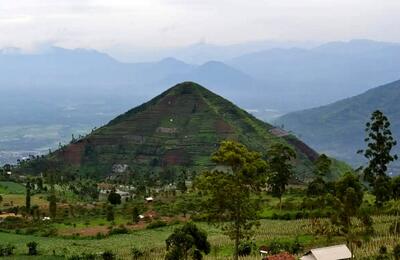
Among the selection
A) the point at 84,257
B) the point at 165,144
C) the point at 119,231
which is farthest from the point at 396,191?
the point at 165,144

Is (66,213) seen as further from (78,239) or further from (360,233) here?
(360,233)

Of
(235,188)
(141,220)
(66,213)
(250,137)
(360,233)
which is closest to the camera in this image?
(235,188)

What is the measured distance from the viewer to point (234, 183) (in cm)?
4494

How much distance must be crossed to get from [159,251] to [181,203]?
39.1 metres

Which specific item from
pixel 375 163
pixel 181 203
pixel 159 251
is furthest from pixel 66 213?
pixel 375 163

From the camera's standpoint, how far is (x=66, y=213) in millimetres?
100312

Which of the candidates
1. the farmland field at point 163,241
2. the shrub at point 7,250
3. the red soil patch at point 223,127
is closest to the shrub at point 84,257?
the farmland field at point 163,241

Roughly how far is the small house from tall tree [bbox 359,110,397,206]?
70.4 ft

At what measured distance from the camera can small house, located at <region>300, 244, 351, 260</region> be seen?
172 ft

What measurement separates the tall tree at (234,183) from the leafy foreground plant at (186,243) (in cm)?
184

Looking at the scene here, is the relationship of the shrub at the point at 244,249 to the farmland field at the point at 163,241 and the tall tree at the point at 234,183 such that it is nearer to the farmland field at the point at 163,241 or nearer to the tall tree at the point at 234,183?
the farmland field at the point at 163,241

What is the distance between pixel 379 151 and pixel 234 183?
33.5 m

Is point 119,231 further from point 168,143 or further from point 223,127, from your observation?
point 223,127

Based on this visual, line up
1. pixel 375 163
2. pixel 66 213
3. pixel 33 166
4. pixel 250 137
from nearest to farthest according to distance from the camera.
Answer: pixel 375 163 < pixel 66 213 < pixel 33 166 < pixel 250 137
